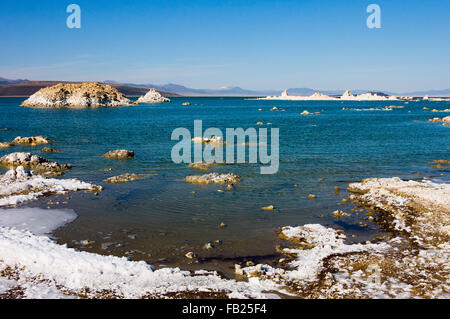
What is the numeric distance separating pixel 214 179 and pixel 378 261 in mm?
13769

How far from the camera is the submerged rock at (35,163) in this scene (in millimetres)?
28031

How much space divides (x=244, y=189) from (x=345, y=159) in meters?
14.8

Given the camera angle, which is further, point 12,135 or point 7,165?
point 12,135

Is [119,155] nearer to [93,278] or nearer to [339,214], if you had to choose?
[339,214]

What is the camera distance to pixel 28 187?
2209cm

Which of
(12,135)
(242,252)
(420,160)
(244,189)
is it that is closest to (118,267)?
(242,252)

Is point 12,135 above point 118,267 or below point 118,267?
above

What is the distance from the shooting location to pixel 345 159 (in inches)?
1332

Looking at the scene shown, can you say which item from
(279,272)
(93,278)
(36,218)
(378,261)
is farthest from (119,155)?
(378,261)

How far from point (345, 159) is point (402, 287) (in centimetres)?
2391

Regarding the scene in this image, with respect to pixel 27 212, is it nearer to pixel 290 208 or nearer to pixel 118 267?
pixel 118 267

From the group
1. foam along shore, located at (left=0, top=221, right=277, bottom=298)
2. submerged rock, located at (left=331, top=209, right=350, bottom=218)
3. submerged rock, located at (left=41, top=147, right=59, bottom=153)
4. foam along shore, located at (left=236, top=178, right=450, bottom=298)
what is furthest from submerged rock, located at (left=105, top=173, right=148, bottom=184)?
submerged rock, located at (left=41, top=147, right=59, bottom=153)
